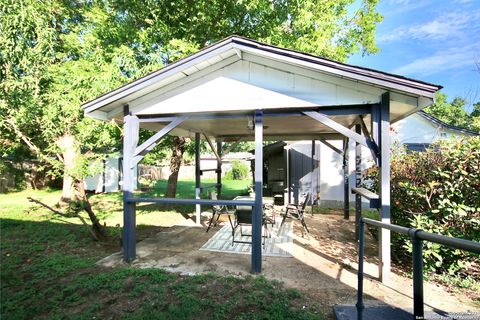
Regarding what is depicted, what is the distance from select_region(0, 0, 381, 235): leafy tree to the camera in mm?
6656

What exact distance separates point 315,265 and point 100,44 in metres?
9.29

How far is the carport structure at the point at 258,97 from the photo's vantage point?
4352 mm

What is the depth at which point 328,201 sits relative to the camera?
473 inches

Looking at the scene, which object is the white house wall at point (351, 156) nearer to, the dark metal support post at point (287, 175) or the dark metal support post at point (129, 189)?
the dark metal support post at point (287, 175)

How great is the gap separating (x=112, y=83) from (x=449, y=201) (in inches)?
325

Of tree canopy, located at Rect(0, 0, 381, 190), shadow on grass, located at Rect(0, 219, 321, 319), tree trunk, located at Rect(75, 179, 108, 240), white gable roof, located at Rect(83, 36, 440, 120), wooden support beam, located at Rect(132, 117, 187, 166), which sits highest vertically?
tree canopy, located at Rect(0, 0, 381, 190)

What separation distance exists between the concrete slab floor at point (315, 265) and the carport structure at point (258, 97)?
366 millimetres

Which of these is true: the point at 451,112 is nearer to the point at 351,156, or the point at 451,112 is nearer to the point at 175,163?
the point at 351,156

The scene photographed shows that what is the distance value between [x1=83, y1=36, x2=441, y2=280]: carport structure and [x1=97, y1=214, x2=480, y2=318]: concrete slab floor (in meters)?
0.37

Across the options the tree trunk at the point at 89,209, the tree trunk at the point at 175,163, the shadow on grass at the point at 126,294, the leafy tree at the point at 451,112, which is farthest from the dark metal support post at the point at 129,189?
the leafy tree at the point at 451,112

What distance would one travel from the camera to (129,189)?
5289 mm

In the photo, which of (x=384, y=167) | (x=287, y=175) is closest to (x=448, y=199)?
(x=384, y=167)

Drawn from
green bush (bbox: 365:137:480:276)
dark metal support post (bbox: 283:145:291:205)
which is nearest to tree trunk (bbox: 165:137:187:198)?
dark metal support post (bbox: 283:145:291:205)

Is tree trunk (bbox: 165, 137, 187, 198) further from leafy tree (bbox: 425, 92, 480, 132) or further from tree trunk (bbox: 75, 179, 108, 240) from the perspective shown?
leafy tree (bbox: 425, 92, 480, 132)
